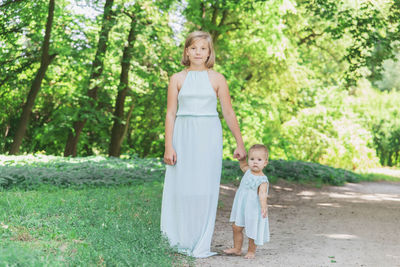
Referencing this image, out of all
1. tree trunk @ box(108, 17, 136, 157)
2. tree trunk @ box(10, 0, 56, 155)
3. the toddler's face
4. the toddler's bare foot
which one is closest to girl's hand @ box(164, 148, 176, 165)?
the toddler's face

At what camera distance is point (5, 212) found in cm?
572

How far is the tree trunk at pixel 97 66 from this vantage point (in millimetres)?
13953

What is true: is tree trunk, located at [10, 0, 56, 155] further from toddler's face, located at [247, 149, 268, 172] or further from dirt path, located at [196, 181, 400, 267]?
toddler's face, located at [247, 149, 268, 172]

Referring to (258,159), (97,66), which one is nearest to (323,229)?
(258,159)

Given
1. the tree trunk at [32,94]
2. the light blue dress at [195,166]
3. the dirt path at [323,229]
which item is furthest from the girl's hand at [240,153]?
the tree trunk at [32,94]

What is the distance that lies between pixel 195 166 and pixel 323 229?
10.3 feet

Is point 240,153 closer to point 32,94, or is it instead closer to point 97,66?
point 32,94

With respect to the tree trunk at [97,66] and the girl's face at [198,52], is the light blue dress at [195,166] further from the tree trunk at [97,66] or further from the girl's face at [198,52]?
the tree trunk at [97,66]

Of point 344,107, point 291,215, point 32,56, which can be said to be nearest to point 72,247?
point 291,215

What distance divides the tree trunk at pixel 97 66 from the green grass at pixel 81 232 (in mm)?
7588

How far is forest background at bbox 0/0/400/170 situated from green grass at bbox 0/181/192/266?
5.92 m

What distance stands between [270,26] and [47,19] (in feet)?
25.6

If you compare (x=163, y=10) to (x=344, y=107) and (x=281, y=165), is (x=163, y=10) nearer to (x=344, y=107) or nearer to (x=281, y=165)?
(x=281, y=165)

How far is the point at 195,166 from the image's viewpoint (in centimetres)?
482
